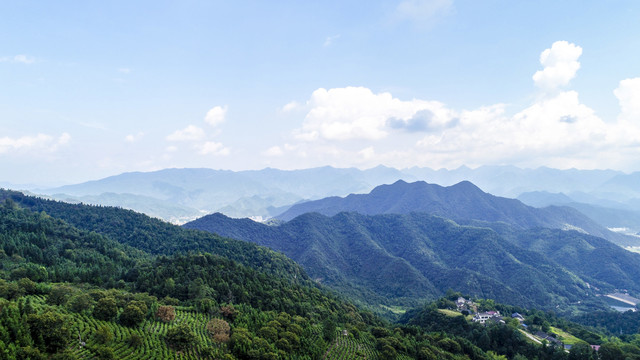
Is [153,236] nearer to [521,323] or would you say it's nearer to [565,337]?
[521,323]

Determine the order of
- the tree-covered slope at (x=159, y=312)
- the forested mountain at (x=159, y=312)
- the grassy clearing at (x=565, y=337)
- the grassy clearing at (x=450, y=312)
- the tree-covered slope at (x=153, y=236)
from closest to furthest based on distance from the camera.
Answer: the tree-covered slope at (x=159, y=312) → the forested mountain at (x=159, y=312) → the grassy clearing at (x=565, y=337) → the grassy clearing at (x=450, y=312) → the tree-covered slope at (x=153, y=236)

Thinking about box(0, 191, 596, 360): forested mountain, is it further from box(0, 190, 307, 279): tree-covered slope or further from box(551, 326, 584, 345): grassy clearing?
box(551, 326, 584, 345): grassy clearing

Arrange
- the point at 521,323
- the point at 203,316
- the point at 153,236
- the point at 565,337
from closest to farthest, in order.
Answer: the point at 203,316
the point at 565,337
the point at 521,323
the point at 153,236

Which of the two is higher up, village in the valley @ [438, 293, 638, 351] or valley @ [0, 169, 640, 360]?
valley @ [0, 169, 640, 360]

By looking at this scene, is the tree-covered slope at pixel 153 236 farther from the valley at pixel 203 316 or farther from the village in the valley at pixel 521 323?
the village in the valley at pixel 521 323

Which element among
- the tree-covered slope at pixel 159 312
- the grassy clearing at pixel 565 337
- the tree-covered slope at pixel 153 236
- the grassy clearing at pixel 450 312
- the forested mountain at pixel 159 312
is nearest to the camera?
the tree-covered slope at pixel 159 312

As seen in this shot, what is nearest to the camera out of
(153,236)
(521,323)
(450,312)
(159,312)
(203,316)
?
(159,312)

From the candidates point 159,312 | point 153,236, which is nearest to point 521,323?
point 159,312

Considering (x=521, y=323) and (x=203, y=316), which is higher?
(x=203, y=316)

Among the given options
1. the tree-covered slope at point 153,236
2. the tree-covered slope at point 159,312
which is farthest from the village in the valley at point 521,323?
the tree-covered slope at point 153,236

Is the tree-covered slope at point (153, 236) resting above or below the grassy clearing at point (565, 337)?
above

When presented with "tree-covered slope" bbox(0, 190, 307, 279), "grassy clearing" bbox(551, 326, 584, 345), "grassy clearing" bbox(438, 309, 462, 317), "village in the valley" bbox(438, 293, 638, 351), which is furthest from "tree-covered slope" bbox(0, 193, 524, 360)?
"tree-covered slope" bbox(0, 190, 307, 279)

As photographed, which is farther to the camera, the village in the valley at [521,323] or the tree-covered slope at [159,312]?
the village in the valley at [521,323]
